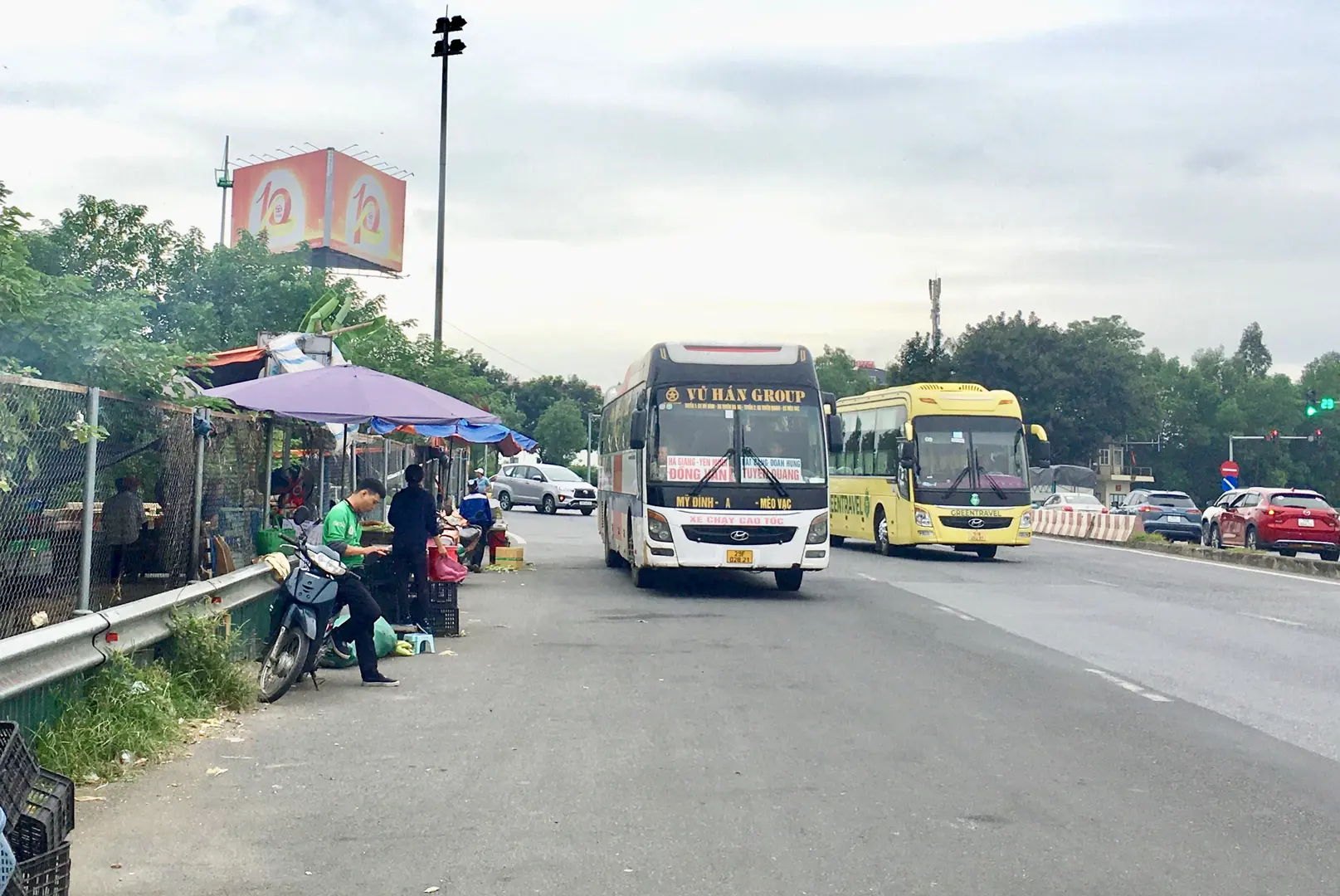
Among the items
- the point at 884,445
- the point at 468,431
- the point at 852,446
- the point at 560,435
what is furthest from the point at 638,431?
the point at 560,435

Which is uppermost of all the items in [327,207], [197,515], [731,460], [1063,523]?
[327,207]

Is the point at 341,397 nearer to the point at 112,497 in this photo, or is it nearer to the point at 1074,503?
A: the point at 112,497

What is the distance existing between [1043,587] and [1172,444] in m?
96.3

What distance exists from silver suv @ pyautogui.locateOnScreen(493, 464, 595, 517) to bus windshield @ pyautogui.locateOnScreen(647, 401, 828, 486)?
101ft

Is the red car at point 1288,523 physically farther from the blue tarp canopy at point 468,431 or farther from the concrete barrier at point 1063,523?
the blue tarp canopy at point 468,431

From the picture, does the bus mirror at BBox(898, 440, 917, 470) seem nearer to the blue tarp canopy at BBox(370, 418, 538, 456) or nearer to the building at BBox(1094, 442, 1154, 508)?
the blue tarp canopy at BBox(370, 418, 538, 456)

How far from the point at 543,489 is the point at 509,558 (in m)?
27.4

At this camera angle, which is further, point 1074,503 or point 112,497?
point 1074,503

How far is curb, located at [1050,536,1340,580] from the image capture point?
26.0 m

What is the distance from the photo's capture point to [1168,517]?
41.0 m

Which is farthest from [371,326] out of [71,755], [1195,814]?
[1195,814]

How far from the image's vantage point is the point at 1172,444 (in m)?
110

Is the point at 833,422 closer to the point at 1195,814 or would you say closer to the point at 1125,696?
the point at 1125,696

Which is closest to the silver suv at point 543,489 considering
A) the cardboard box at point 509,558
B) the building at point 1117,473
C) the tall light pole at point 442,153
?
the tall light pole at point 442,153
